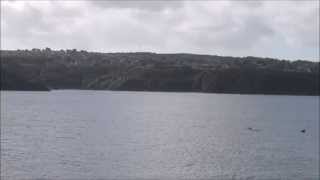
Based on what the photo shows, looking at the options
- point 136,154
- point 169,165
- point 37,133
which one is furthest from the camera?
point 37,133

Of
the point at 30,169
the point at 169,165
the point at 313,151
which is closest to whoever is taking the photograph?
the point at 30,169

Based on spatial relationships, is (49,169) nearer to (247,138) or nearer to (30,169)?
(30,169)

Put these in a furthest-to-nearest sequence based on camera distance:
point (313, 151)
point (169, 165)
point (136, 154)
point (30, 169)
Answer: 1. point (313, 151)
2. point (136, 154)
3. point (169, 165)
4. point (30, 169)

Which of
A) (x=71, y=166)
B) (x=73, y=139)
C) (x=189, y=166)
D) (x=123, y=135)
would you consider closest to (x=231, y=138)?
(x=123, y=135)

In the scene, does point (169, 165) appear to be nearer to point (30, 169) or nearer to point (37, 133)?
point (30, 169)

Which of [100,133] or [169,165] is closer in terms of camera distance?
[169,165]

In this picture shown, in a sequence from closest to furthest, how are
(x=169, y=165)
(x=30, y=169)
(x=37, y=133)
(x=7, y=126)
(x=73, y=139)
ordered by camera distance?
(x=30, y=169)
(x=169, y=165)
(x=73, y=139)
(x=37, y=133)
(x=7, y=126)

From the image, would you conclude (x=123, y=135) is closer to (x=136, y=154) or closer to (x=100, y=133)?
(x=100, y=133)

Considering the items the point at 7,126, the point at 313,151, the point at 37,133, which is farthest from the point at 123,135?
the point at 313,151

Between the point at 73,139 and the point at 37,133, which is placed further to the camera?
the point at 37,133

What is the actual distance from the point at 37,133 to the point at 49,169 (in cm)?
2459

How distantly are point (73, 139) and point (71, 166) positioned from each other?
18.1m

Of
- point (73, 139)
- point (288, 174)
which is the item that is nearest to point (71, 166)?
point (288, 174)

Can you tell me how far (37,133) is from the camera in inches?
2557
